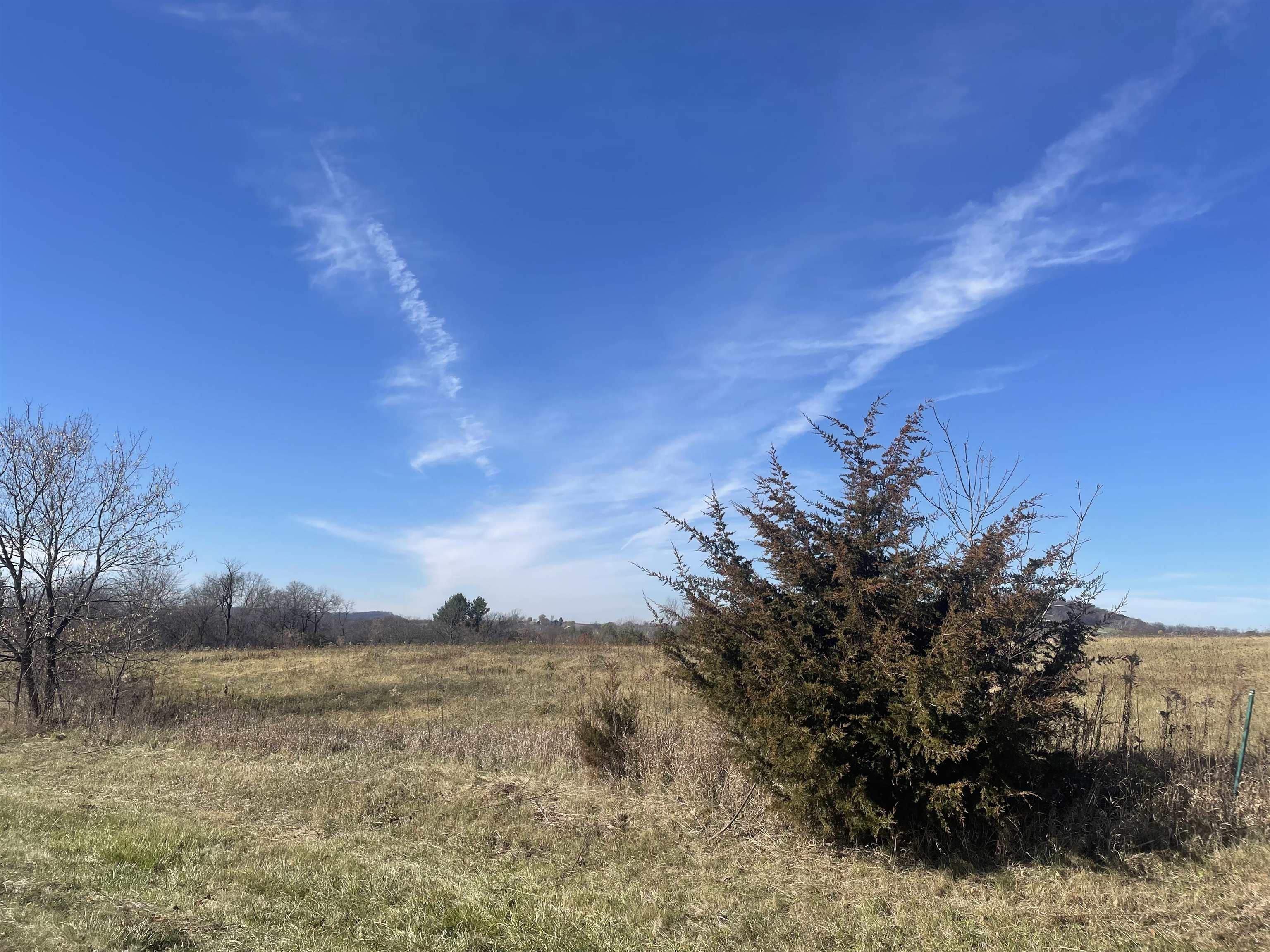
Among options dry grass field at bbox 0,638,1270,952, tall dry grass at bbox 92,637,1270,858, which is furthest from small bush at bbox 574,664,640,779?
dry grass field at bbox 0,638,1270,952

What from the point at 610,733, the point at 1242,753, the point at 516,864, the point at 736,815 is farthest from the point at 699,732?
the point at 1242,753

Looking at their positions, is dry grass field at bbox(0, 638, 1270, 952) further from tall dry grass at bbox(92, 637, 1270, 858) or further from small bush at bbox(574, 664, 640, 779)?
small bush at bbox(574, 664, 640, 779)

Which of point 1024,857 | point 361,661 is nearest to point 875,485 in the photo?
point 1024,857

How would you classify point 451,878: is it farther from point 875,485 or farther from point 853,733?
point 875,485

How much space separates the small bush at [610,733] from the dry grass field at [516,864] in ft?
0.87

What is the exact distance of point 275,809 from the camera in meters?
8.42

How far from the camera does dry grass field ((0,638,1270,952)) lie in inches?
192

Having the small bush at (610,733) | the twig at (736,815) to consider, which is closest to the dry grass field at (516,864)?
the twig at (736,815)

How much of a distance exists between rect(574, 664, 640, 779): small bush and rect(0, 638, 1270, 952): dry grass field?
26 centimetres

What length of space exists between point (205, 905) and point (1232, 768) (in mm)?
9424

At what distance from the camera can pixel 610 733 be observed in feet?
32.3

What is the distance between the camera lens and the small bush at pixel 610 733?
950 cm

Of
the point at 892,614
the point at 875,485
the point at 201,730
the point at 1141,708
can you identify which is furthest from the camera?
the point at 201,730

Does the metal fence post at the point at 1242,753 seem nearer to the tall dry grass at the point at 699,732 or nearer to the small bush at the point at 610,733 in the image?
the tall dry grass at the point at 699,732
